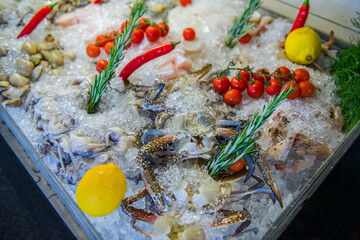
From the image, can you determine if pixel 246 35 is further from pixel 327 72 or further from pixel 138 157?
pixel 138 157

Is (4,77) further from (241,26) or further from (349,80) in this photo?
(349,80)

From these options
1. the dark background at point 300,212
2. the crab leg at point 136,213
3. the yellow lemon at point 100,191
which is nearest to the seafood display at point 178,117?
the crab leg at point 136,213

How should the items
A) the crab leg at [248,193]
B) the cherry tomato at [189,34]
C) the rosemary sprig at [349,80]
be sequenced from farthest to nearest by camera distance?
the cherry tomato at [189,34]
the rosemary sprig at [349,80]
the crab leg at [248,193]

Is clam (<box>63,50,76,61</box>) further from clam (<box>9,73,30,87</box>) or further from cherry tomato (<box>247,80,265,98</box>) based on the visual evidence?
cherry tomato (<box>247,80,265,98</box>)

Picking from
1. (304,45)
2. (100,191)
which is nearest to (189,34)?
(304,45)

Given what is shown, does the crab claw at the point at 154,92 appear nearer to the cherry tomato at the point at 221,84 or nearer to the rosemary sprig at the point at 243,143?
the cherry tomato at the point at 221,84

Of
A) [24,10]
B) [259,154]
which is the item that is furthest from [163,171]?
[24,10]

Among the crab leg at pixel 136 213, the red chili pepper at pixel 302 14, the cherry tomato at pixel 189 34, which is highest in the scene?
the red chili pepper at pixel 302 14

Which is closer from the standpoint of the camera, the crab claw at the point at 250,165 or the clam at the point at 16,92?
the crab claw at the point at 250,165
